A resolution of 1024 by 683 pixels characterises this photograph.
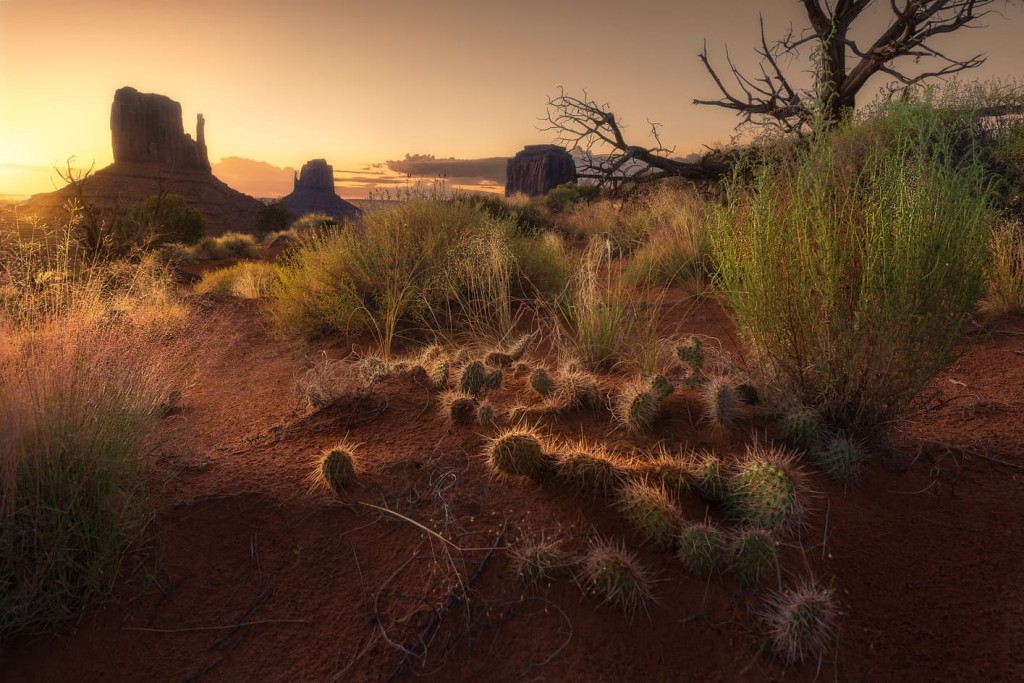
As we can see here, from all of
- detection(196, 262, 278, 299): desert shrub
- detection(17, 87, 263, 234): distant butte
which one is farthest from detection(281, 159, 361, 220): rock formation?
detection(196, 262, 278, 299): desert shrub

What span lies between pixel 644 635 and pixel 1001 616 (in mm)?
1496

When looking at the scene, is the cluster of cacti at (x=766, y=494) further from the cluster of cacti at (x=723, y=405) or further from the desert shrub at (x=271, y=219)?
the desert shrub at (x=271, y=219)

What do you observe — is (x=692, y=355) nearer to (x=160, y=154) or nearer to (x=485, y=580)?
(x=485, y=580)

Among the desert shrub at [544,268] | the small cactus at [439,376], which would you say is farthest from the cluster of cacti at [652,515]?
the desert shrub at [544,268]

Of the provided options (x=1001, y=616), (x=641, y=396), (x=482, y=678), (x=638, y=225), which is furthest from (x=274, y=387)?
(x=638, y=225)

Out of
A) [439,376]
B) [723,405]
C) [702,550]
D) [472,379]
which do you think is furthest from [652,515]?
[439,376]

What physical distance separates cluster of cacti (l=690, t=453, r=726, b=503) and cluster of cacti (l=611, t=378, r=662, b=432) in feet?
1.91

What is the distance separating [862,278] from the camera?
10.1ft

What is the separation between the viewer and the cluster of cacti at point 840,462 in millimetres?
3016

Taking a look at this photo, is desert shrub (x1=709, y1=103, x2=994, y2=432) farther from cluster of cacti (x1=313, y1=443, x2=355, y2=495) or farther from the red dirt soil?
cluster of cacti (x1=313, y1=443, x2=355, y2=495)

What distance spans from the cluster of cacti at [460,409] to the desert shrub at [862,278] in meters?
1.72

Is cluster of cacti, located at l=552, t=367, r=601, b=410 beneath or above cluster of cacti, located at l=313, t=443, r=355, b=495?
above

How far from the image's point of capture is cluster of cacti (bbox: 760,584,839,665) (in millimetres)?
2016

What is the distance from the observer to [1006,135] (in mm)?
8820
